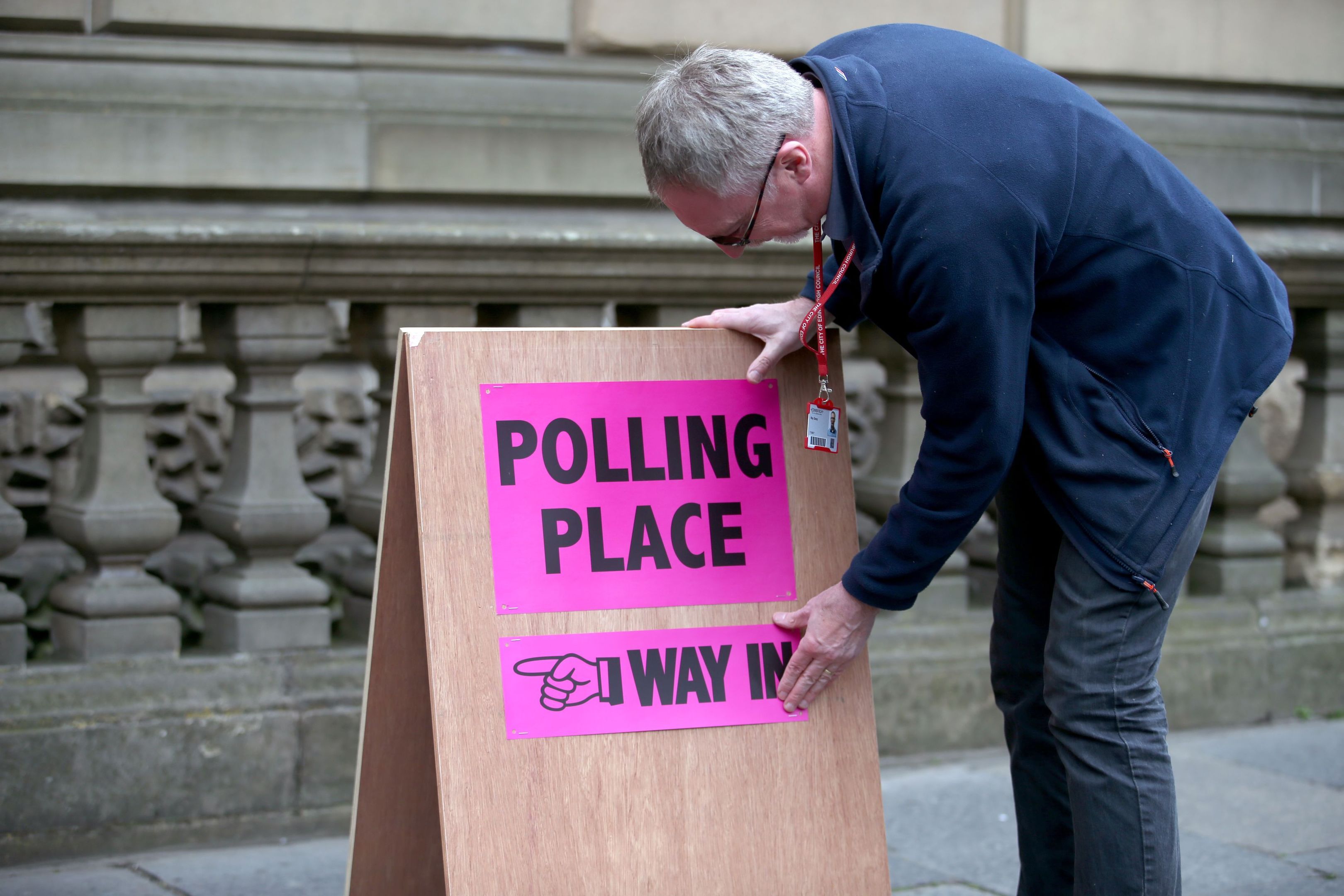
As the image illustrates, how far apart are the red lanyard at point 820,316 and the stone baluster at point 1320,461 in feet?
8.46

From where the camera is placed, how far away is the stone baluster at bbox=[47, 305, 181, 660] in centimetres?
320

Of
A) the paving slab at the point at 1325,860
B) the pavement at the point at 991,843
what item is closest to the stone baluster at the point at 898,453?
the pavement at the point at 991,843

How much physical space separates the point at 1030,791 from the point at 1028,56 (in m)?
2.49

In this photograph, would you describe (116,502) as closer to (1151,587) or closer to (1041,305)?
(1041,305)

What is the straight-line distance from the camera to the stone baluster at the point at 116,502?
3.20 metres

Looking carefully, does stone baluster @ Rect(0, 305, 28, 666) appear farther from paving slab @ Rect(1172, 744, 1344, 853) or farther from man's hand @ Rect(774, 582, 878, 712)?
paving slab @ Rect(1172, 744, 1344, 853)

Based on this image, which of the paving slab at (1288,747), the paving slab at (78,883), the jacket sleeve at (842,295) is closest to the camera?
the jacket sleeve at (842,295)

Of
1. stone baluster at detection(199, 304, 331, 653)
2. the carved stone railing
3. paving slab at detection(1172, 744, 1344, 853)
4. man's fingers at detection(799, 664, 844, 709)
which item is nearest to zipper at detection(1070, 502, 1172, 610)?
man's fingers at detection(799, 664, 844, 709)

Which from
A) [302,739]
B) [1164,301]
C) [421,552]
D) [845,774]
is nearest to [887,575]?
[845,774]

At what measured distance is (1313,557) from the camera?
452cm

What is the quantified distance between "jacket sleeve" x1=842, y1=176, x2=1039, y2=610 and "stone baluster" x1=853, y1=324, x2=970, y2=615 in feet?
5.78

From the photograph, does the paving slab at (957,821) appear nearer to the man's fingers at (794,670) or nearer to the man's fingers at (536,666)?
the man's fingers at (794,670)

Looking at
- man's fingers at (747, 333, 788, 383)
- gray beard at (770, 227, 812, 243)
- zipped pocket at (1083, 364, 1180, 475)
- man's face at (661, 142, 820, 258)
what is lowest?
zipped pocket at (1083, 364, 1180, 475)

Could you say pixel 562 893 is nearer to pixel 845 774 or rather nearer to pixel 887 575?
pixel 845 774
